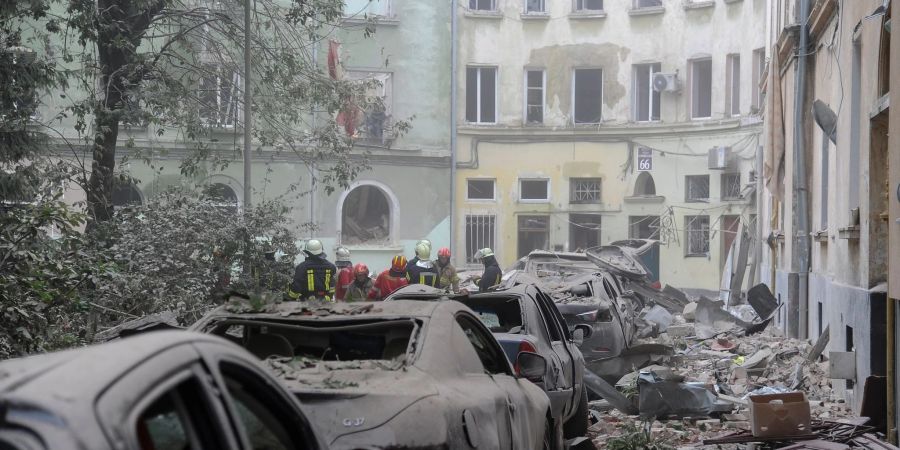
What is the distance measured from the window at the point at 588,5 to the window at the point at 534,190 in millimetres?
5811

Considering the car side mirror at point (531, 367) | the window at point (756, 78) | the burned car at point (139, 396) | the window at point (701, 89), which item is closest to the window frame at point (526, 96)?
the window at point (701, 89)

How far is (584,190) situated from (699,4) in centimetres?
689

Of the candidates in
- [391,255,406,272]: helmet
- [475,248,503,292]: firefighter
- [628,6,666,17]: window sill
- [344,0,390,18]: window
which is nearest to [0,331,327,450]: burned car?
[391,255,406,272]: helmet

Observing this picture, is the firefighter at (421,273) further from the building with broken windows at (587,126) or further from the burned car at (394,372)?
the building with broken windows at (587,126)

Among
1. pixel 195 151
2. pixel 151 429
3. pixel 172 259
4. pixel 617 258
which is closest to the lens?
pixel 151 429

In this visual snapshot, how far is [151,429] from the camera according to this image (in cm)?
249

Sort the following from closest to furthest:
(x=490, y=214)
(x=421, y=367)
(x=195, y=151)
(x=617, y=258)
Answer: (x=421, y=367)
(x=195, y=151)
(x=617, y=258)
(x=490, y=214)

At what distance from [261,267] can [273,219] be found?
82cm

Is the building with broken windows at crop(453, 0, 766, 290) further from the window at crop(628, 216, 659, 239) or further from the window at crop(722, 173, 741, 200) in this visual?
the window at crop(722, 173, 741, 200)

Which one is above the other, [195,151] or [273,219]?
[195,151]

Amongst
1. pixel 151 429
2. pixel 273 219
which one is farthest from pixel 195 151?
pixel 151 429

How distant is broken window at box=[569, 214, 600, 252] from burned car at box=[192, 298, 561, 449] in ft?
91.5

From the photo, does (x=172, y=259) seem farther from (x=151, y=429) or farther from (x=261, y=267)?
(x=151, y=429)

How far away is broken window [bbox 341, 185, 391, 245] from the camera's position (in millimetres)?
32438
